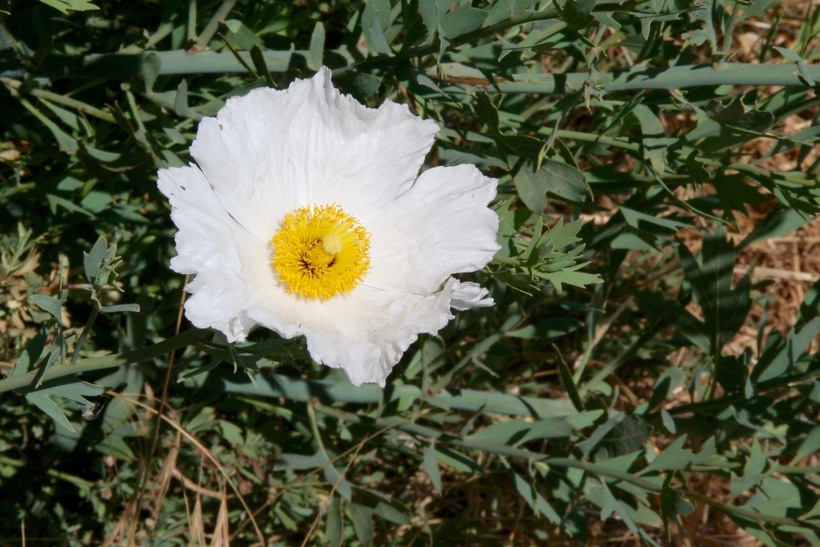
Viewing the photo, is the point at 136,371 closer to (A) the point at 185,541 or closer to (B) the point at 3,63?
(A) the point at 185,541

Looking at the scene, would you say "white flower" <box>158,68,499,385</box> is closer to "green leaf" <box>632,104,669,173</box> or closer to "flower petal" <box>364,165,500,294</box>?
"flower petal" <box>364,165,500,294</box>

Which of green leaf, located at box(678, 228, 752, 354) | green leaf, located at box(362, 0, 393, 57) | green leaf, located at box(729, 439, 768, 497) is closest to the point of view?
green leaf, located at box(362, 0, 393, 57)

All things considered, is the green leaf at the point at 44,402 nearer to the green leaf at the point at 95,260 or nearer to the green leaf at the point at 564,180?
the green leaf at the point at 95,260

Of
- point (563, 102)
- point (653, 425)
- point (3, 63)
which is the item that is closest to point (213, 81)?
point (3, 63)

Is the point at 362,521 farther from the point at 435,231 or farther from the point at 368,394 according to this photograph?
the point at 435,231

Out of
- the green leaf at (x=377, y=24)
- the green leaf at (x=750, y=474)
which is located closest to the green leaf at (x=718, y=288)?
the green leaf at (x=750, y=474)

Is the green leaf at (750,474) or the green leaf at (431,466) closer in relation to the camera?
the green leaf at (750,474)

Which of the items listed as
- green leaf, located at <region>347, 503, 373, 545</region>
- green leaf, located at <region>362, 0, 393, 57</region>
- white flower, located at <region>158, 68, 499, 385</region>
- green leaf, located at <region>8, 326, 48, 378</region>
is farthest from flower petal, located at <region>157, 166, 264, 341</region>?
green leaf, located at <region>347, 503, 373, 545</region>
